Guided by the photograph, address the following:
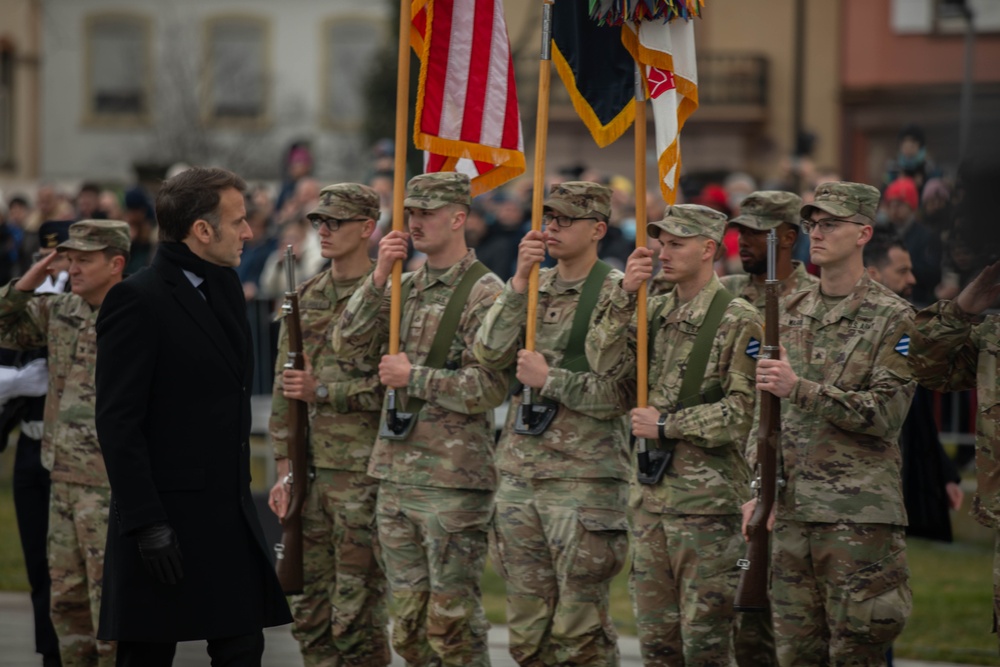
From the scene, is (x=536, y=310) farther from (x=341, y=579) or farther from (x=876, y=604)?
(x=876, y=604)

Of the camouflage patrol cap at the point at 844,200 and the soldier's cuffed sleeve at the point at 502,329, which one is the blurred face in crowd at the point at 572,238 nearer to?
the soldier's cuffed sleeve at the point at 502,329

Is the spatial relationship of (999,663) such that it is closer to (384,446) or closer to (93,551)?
(384,446)

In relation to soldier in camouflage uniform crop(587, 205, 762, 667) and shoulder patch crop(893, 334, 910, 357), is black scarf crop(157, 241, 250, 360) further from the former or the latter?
shoulder patch crop(893, 334, 910, 357)

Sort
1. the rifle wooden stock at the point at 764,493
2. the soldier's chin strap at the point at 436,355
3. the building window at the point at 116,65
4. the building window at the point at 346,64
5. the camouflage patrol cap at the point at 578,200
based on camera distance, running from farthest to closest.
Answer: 1. the building window at the point at 116,65
2. the building window at the point at 346,64
3. the soldier's chin strap at the point at 436,355
4. the camouflage patrol cap at the point at 578,200
5. the rifle wooden stock at the point at 764,493

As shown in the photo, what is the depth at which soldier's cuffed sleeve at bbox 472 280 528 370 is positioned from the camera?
7.36m

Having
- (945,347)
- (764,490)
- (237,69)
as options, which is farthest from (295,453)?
(237,69)

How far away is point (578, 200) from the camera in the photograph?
749cm

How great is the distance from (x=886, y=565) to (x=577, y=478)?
1428 mm

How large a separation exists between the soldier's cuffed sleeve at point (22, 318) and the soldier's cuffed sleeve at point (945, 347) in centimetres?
454

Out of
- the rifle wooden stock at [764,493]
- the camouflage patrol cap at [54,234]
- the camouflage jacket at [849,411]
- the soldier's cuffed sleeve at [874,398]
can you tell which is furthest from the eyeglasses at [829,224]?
the camouflage patrol cap at [54,234]

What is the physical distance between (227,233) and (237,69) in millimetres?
32748

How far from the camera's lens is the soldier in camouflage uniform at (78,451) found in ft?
25.6

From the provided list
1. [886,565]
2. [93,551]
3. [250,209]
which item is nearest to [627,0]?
[886,565]

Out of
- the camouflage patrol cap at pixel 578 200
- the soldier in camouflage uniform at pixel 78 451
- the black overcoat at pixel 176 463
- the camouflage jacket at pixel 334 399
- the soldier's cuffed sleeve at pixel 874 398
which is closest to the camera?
the black overcoat at pixel 176 463
